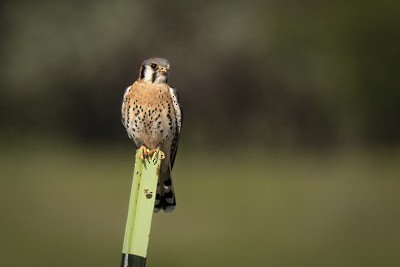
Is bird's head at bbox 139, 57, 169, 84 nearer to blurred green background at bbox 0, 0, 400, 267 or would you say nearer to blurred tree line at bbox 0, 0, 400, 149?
blurred green background at bbox 0, 0, 400, 267

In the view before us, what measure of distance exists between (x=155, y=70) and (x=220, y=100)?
6.27 m

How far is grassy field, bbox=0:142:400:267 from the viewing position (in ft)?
21.1

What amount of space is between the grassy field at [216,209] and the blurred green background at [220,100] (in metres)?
0.03

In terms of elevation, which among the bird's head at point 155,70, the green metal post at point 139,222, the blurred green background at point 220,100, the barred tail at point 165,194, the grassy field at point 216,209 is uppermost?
the blurred green background at point 220,100

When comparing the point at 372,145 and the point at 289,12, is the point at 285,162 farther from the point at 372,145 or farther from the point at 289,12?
the point at 289,12

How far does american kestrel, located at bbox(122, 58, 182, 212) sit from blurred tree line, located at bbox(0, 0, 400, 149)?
5.76 metres

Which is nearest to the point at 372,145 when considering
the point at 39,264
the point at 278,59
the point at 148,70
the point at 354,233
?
the point at 278,59

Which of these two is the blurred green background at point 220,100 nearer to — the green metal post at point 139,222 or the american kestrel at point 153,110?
the american kestrel at point 153,110

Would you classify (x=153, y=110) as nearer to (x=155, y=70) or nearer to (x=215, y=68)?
(x=155, y=70)

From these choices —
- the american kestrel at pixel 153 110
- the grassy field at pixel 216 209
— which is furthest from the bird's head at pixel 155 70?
the grassy field at pixel 216 209

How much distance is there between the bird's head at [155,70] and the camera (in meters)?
3.19

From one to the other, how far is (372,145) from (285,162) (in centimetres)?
90

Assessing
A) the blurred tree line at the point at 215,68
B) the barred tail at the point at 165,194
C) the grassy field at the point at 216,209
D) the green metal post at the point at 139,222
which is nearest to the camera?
the green metal post at the point at 139,222

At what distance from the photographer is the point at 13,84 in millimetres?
9492
